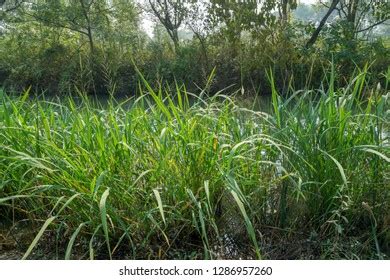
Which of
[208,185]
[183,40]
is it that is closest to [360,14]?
[183,40]

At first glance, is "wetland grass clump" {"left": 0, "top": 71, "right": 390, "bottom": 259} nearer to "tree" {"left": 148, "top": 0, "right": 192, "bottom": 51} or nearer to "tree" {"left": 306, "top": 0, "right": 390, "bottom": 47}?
"tree" {"left": 306, "top": 0, "right": 390, "bottom": 47}

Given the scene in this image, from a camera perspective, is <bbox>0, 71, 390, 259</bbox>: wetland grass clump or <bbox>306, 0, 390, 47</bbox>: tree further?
<bbox>306, 0, 390, 47</bbox>: tree

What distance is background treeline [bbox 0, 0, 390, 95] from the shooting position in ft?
22.5

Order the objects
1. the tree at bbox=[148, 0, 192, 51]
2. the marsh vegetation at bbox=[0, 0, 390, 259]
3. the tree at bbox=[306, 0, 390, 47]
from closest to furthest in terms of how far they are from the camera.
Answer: the marsh vegetation at bbox=[0, 0, 390, 259]
the tree at bbox=[306, 0, 390, 47]
the tree at bbox=[148, 0, 192, 51]

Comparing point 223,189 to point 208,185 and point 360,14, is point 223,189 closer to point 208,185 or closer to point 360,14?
point 208,185

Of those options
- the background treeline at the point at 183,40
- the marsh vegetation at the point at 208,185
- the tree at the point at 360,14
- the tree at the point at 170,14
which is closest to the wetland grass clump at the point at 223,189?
the marsh vegetation at the point at 208,185

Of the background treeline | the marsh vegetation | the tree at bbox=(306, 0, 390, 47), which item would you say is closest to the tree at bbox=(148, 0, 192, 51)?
the background treeline

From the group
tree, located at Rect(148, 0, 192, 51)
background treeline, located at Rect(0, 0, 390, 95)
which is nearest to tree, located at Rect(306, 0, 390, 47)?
background treeline, located at Rect(0, 0, 390, 95)

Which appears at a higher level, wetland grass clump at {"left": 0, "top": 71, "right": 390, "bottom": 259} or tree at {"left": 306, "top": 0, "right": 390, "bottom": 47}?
tree at {"left": 306, "top": 0, "right": 390, "bottom": 47}

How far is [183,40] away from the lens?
29.9 ft

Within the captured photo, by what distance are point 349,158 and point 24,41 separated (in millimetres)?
9803

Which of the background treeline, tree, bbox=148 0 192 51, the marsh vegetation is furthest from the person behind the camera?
tree, bbox=148 0 192 51

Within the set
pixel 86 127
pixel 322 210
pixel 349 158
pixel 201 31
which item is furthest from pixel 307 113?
pixel 201 31

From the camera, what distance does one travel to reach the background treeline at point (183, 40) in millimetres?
6855
